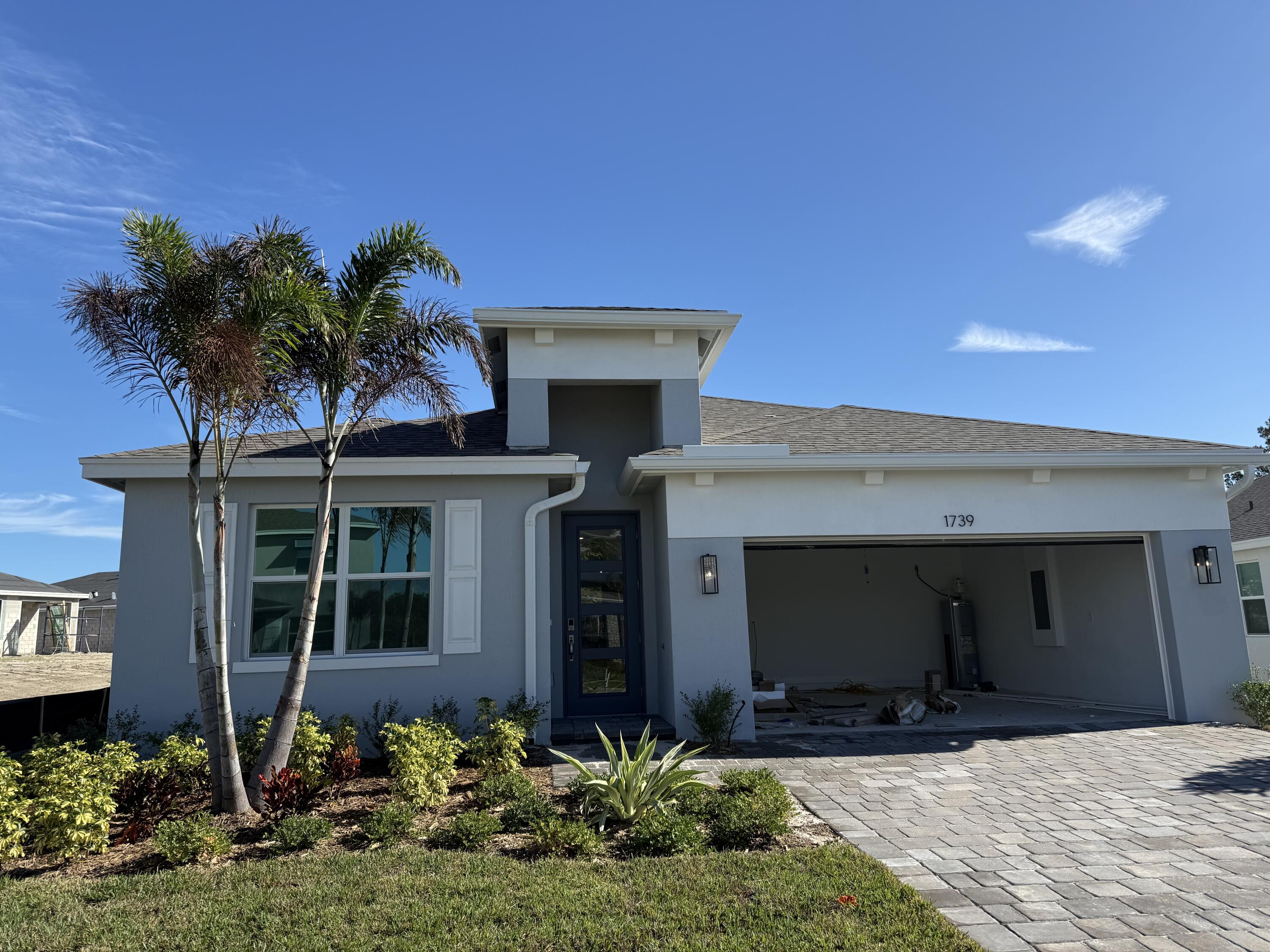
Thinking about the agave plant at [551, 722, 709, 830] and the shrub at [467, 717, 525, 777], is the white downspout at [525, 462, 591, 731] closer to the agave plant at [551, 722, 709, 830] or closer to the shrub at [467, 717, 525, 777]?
the shrub at [467, 717, 525, 777]

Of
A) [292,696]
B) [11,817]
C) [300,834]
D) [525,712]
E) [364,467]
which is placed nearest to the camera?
[11,817]

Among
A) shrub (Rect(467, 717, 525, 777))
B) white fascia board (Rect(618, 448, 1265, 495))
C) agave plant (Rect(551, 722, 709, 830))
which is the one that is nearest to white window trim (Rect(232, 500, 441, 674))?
shrub (Rect(467, 717, 525, 777))

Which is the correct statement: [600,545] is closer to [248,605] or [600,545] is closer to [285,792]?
[248,605]

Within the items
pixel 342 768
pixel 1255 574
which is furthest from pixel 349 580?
pixel 1255 574

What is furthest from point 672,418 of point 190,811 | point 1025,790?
point 190,811

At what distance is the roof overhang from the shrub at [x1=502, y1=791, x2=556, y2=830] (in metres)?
4.10

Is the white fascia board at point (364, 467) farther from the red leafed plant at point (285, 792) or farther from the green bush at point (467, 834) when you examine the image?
the green bush at point (467, 834)

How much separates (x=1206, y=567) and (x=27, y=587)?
117ft

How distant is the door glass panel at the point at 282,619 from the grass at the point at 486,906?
390 cm

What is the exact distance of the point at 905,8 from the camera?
9883mm

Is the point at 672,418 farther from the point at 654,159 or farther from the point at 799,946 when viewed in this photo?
the point at 799,946

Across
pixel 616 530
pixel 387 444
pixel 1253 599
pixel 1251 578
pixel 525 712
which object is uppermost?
pixel 387 444

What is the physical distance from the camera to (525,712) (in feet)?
26.8

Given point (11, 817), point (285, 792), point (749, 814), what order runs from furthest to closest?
point (285, 792) < point (749, 814) < point (11, 817)
